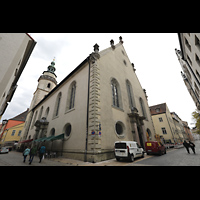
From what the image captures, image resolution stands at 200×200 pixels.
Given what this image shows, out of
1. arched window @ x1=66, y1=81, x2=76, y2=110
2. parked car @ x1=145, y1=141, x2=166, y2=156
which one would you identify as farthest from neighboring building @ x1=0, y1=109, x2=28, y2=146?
parked car @ x1=145, y1=141, x2=166, y2=156

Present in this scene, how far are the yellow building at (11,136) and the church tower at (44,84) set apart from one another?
968 centimetres

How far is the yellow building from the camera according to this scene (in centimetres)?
3309

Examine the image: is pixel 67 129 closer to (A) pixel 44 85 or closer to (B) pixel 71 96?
(B) pixel 71 96

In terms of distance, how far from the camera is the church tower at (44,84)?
32675mm

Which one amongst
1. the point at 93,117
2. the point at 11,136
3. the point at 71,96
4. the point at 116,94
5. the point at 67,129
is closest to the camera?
the point at 93,117

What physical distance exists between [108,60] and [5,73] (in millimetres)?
13265

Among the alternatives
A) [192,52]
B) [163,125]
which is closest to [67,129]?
[192,52]

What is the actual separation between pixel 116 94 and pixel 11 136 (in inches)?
1585

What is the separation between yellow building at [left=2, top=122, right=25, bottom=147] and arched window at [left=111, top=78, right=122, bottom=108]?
3900 cm

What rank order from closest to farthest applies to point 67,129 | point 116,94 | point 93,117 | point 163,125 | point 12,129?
point 93,117 → point 67,129 → point 116,94 → point 163,125 → point 12,129

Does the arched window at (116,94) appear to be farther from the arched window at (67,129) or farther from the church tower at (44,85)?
the church tower at (44,85)

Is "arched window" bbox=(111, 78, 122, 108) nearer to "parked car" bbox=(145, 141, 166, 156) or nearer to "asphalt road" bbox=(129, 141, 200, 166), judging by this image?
"parked car" bbox=(145, 141, 166, 156)

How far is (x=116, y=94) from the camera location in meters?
15.5
